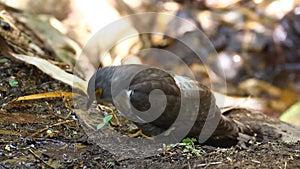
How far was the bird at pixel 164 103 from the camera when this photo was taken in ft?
12.2

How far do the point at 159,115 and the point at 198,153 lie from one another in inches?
32.5

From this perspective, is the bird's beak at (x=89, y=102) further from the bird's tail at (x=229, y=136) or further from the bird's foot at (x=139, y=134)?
the bird's tail at (x=229, y=136)

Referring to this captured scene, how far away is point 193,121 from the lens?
390cm

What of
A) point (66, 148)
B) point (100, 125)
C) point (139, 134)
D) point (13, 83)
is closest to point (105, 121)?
point (100, 125)

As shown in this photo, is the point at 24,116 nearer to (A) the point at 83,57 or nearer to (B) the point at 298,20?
(A) the point at 83,57

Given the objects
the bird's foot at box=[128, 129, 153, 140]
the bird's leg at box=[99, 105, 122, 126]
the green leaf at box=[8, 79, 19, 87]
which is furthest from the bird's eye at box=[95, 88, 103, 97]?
the green leaf at box=[8, 79, 19, 87]

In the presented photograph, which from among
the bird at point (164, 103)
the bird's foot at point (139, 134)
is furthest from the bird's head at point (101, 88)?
the bird's foot at point (139, 134)

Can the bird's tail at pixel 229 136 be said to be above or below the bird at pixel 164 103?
below

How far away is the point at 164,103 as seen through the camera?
3730 millimetres

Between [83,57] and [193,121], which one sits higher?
[83,57]

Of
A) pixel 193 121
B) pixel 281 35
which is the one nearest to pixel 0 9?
pixel 193 121

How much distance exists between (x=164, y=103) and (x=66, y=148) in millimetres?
983

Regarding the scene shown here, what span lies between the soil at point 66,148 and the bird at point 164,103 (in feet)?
1.34

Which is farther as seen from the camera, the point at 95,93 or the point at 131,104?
the point at 95,93
